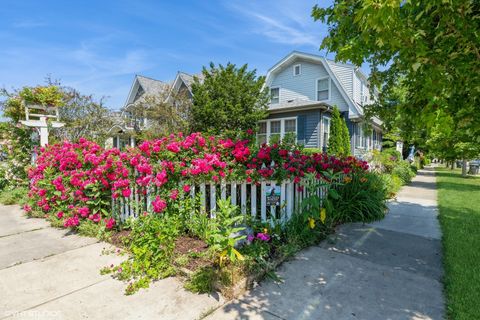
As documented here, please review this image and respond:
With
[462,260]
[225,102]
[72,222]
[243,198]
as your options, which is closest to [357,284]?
[462,260]

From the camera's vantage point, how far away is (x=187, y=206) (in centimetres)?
389

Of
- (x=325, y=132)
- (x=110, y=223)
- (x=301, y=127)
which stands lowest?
(x=110, y=223)

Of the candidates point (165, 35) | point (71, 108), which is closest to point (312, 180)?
point (165, 35)

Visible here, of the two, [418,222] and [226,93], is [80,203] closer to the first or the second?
[418,222]

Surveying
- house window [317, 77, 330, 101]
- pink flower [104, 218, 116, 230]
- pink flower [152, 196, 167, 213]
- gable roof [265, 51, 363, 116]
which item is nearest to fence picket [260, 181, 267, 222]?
pink flower [152, 196, 167, 213]

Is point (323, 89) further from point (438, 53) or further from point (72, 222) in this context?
point (72, 222)

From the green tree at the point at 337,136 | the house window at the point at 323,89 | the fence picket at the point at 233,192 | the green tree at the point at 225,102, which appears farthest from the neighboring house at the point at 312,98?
the fence picket at the point at 233,192

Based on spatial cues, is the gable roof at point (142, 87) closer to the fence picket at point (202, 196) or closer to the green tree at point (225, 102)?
the green tree at point (225, 102)

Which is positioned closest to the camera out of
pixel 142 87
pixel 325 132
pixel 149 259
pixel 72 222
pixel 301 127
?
pixel 149 259

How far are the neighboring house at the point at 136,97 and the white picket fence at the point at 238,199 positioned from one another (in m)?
5.83

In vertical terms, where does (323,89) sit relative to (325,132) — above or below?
above

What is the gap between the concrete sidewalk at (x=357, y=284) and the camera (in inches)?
93.3

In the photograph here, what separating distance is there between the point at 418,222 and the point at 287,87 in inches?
532

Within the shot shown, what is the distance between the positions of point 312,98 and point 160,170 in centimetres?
1404
